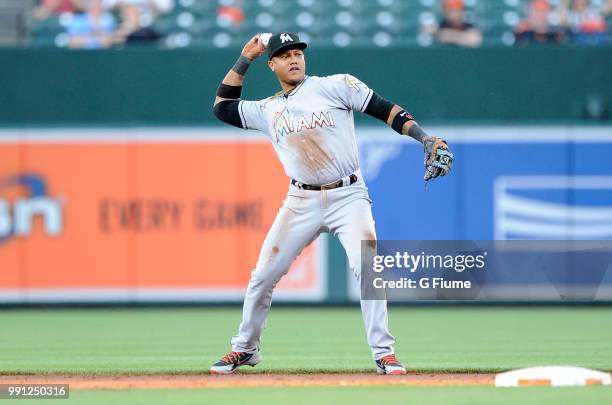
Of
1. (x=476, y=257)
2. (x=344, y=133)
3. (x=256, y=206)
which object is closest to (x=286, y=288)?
(x=256, y=206)

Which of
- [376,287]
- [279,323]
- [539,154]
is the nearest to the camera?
[376,287]

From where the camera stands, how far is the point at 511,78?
12.9 meters

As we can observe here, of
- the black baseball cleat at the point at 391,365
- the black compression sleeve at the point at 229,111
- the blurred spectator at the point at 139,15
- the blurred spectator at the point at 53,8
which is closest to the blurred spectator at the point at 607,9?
the blurred spectator at the point at 139,15

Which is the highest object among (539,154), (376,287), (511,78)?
(511,78)

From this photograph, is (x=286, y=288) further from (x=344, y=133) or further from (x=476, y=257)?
(x=344, y=133)

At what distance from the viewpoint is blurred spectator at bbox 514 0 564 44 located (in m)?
13.2

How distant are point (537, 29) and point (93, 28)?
4854 mm

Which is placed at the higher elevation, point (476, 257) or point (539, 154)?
point (539, 154)

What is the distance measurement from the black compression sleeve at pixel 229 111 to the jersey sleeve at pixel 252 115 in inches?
1.2

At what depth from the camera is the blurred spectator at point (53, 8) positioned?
13.7 m

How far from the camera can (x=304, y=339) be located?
9.66 m

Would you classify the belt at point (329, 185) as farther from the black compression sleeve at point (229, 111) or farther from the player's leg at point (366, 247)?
the black compression sleeve at point (229, 111)

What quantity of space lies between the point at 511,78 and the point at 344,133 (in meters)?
6.24

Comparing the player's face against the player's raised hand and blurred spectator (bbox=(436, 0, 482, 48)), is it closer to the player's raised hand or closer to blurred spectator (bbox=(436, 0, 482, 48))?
the player's raised hand
